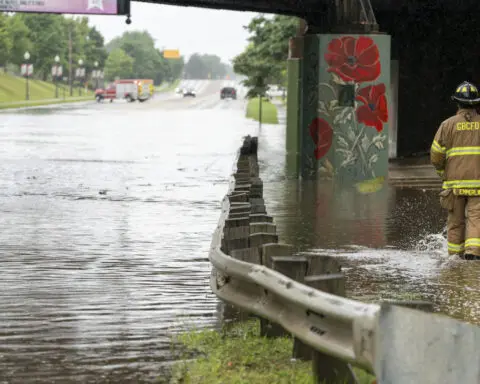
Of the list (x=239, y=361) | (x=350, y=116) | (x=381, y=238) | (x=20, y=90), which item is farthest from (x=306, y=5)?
(x=20, y=90)

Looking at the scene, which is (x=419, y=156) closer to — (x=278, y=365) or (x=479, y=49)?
(x=479, y=49)

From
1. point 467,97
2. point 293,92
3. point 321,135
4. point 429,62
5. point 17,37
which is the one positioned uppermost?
point 17,37

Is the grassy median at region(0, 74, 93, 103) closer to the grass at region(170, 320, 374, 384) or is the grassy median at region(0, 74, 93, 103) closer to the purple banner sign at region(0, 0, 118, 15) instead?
the purple banner sign at region(0, 0, 118, 15)

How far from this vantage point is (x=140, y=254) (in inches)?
514

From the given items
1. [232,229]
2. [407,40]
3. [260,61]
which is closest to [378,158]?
[407,40]

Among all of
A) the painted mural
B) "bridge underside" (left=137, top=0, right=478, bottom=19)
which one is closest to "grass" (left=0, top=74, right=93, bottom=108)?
"bridge underside" (left=137, top=0, right=478, bottom=19)

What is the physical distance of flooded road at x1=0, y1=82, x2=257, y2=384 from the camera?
7.84m

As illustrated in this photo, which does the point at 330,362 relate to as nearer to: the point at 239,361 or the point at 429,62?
the point at 239,361

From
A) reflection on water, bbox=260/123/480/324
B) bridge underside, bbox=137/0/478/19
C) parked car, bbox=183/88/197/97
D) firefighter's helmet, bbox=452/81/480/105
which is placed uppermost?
bridge underside, bbox=137/0/478/19

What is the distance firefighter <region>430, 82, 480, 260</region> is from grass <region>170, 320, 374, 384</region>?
4.21 metres

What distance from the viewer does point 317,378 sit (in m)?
6.52

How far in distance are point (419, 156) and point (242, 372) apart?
2547 cm

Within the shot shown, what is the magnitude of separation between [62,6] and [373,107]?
63.6ft

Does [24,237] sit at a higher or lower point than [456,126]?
lower
